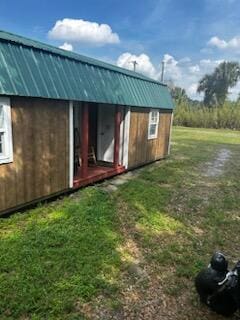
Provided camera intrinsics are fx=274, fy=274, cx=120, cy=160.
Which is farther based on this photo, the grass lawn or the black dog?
the grass lawn

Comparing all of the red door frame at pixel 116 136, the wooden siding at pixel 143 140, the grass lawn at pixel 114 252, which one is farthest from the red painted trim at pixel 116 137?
the grass lawn at pixel 114 252

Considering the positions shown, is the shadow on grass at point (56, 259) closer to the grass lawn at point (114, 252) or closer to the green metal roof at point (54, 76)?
the grass lawn at point (114, 252)

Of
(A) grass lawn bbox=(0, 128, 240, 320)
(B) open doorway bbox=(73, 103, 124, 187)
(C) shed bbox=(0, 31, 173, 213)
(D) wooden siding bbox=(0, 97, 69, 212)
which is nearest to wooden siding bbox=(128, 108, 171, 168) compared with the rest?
(C) shed bbox=(0, 31, 173, 213)

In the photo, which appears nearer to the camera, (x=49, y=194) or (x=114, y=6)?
(x=49, y=194)

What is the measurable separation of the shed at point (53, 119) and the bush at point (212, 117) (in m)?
27.2

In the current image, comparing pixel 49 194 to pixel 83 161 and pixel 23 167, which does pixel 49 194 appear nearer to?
pixel 23 167

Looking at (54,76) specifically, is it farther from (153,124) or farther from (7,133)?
(153,124)

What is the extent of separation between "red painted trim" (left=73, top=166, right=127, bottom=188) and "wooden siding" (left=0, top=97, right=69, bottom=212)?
0.51 m

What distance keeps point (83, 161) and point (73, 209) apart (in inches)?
72.0

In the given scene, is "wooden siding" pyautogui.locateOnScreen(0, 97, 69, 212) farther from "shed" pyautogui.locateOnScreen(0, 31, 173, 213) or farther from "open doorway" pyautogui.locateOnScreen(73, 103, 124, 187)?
"open doorway" pyautogui.locateOnScreen(73, 103, 124, 187)

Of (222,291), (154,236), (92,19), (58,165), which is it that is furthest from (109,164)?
(92,19)

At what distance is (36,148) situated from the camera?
521 centimetres

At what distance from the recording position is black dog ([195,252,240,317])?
2703mm

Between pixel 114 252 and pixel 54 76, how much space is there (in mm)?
3531
